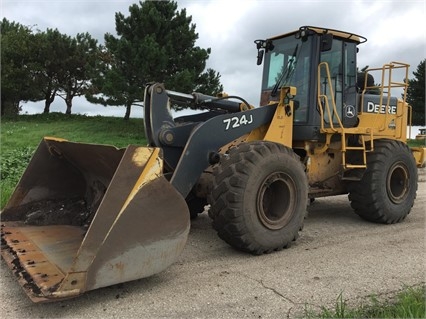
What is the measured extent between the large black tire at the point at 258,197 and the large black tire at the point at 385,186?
4.98ft

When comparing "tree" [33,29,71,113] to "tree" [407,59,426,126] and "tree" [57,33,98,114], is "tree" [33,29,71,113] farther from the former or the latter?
"tree" [407,59,426,126]

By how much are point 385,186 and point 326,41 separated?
212 cm

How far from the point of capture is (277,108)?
528cm

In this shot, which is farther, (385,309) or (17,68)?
(17,68)

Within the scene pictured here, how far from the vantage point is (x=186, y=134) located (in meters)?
4.88

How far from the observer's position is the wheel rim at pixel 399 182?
6.34 metres

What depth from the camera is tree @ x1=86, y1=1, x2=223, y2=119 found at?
19031mm

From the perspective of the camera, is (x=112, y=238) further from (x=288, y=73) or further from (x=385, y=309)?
(x=288, y=73)

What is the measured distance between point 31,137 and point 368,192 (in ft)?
54.4

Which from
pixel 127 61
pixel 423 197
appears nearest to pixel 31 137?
pixel 127 61

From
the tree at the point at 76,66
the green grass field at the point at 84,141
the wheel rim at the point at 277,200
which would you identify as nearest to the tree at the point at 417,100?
the green grass field at the point at 84,141

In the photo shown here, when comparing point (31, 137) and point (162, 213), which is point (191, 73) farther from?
point (162, 213)

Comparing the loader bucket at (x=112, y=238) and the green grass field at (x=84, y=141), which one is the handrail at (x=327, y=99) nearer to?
the green grass field at (x=84, y=141)

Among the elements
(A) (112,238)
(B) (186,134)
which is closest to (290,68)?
(B) (186,134)
